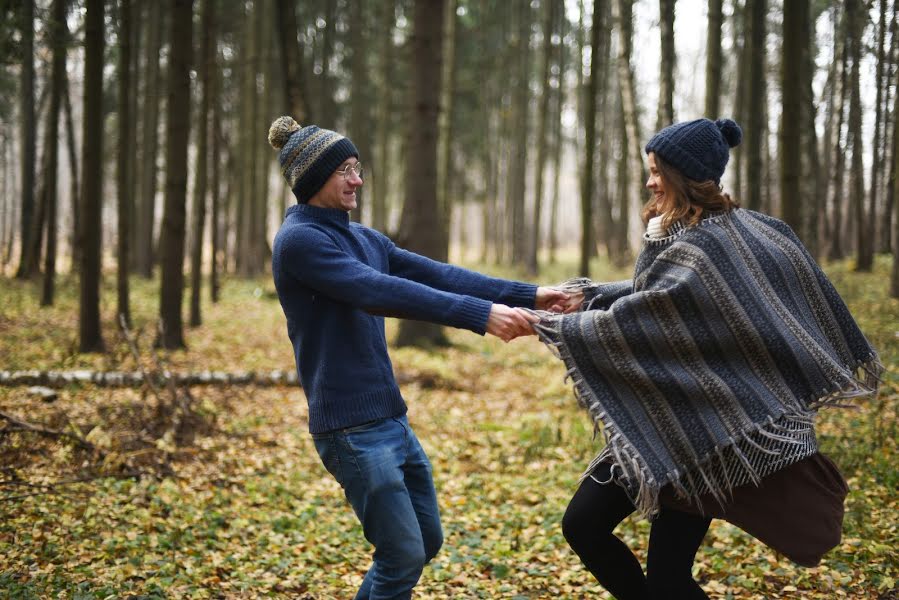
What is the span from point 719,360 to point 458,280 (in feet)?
4.20

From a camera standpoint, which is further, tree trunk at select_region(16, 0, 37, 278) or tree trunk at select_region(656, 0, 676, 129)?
tree trunk at select_region(16, 0, 37, 278)

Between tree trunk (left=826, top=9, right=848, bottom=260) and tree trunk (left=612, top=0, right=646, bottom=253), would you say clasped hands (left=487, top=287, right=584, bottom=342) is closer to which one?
tree trunk (left=612, top=0, right=646, bottom=253)

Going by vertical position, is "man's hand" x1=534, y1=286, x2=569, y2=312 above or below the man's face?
below

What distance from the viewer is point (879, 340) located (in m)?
9.84

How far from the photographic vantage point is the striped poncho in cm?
286

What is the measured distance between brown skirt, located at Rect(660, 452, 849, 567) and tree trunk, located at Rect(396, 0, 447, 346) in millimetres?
8937

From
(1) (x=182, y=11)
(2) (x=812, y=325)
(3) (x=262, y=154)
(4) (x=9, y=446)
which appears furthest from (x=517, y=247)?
(2) (x=812, y=325)

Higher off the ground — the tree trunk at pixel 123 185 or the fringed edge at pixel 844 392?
the tree trunk at pixel 123 185

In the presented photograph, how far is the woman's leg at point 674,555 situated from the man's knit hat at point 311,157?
1910 mm

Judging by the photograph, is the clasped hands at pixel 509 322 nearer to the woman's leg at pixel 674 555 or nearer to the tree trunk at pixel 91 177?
the woman's leg at pixel 674 555

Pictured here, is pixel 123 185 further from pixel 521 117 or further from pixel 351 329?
pixel 521 117

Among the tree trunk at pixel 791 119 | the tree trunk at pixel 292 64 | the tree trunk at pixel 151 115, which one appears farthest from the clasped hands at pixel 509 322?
the tree trunk at pixel 151 115

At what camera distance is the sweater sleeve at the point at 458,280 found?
3672 millimetres

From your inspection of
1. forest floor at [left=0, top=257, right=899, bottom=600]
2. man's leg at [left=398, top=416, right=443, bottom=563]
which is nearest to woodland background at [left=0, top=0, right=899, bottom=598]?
forest floor at [left=0, top=257, right=899, bottom=600]
